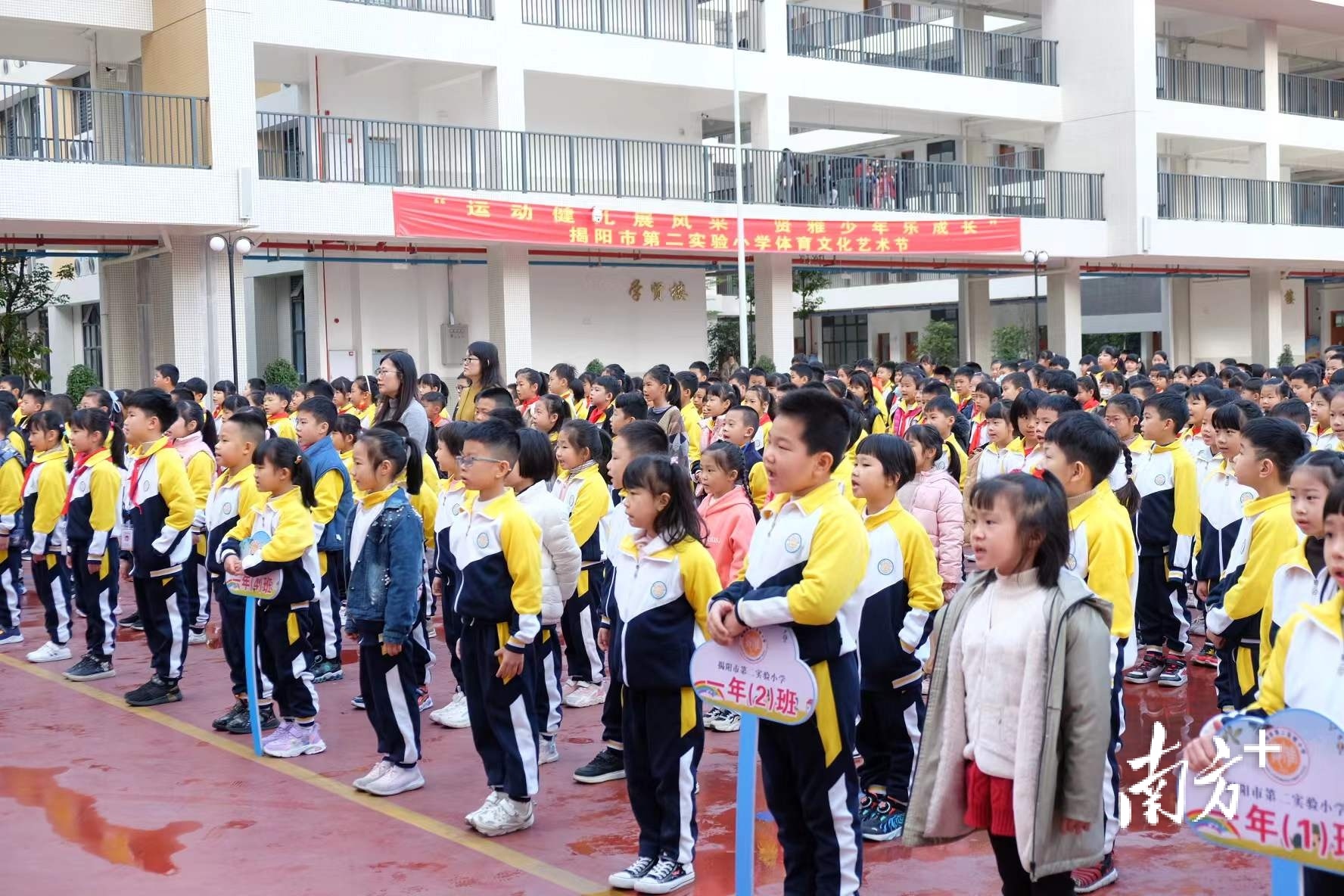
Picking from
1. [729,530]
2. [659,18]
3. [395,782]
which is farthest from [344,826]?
[659,18]

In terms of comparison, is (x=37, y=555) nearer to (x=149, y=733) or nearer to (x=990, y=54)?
(x=149, y=733)

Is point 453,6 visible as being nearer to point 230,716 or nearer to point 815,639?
point 230,716

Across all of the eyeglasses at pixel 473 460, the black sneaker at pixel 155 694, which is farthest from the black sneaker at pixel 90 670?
the eyeglasses at pixel 473 460

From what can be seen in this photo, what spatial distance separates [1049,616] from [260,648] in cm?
417

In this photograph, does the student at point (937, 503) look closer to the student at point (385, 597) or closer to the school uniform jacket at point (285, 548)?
the student at point (385, 597)

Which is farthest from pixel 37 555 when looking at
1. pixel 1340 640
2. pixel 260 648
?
pixel 1340 640

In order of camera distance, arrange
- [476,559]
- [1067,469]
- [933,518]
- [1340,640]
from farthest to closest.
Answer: [933,518]
[476,559]
[1067,469]
[1340,640]

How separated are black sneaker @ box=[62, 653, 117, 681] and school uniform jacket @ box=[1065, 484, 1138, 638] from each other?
5.88 meters

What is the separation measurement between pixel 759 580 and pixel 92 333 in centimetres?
3095

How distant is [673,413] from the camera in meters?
9.71

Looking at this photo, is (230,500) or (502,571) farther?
(230,500)

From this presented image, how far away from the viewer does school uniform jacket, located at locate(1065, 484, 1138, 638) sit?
444 centimetres

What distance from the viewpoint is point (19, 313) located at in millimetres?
20250

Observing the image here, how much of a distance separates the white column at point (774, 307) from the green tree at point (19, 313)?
11259mm
